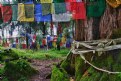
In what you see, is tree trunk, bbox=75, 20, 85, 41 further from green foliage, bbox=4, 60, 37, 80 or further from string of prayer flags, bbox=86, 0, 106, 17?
green foliage, bbox=4, 60, 37, 80

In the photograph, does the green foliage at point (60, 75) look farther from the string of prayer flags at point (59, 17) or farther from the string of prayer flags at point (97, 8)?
the string of prayer flags at point (59, 17)

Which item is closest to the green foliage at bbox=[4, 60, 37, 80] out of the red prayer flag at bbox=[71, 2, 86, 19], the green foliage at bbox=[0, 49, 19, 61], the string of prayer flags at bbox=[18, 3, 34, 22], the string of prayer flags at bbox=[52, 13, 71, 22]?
the green foliage at bbox=[0, 49, 19, 61]

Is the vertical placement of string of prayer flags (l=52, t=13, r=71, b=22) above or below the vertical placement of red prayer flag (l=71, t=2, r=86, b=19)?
below

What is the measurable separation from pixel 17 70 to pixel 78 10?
274cm

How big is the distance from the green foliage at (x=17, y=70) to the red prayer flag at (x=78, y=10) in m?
2.40

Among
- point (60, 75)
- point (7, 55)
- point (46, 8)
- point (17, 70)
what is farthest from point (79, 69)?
point (7, 55)

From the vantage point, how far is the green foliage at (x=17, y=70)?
404 inches

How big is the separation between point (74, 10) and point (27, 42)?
14.1 meters

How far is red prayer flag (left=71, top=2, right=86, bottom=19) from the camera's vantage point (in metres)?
8.95

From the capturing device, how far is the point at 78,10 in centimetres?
954

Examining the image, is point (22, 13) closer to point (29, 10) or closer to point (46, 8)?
point (29, 10)

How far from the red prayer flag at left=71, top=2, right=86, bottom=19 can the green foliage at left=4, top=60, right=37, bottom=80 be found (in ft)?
7.87

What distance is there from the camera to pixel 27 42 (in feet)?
77.6

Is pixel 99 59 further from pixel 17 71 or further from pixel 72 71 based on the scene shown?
pixel 17 71
